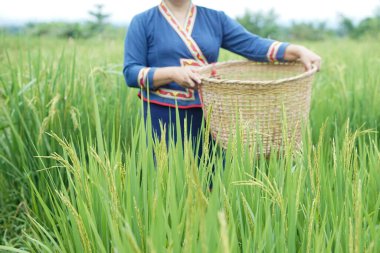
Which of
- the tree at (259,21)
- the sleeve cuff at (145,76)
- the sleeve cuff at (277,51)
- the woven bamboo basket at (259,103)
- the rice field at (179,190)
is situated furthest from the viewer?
the tree at (259,21)

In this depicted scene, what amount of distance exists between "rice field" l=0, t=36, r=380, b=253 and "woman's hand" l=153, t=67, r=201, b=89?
1.11 feet

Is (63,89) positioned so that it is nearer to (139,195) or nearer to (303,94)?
(303,94)

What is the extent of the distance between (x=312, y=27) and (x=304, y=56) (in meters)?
Result: 13.7

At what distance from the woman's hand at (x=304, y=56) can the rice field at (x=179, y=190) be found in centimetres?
42

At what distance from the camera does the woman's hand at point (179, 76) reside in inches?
68.2

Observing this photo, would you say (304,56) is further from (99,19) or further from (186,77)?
(99,19)

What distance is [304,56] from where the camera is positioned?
1964 mm

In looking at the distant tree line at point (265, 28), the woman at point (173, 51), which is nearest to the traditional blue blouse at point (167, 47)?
the woman at point (173, 51)

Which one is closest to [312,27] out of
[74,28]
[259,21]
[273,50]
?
[259,21]

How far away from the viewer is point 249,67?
2178 mm

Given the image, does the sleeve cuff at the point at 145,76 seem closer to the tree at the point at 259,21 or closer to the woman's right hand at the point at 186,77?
the woman's right hand at the point at 186,77

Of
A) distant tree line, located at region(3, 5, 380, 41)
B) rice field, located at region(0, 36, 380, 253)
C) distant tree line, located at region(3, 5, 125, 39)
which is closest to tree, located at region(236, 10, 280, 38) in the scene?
distant tree line, located at region(3, 5, 380, 41)

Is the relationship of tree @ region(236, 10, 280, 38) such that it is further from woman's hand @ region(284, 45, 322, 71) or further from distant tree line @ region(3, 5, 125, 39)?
woman's hand @ region(284, 45, 322, 71)

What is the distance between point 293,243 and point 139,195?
0.35m
